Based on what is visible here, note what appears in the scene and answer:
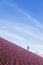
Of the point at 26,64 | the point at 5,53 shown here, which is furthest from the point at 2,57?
the point at 26,64

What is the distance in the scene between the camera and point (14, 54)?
0.89 meters

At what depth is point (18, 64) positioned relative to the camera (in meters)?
0.81

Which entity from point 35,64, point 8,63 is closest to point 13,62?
point 8,63

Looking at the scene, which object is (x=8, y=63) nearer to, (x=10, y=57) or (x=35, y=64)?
(x=10, y=57)

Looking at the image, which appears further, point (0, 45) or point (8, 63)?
point (0, 45)

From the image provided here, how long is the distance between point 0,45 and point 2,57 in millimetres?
97

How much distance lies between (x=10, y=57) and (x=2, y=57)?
5 cm

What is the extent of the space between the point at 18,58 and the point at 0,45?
15cm

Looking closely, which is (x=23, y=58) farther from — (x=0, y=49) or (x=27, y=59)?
(x=0, y=49)

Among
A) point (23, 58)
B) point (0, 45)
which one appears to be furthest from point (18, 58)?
point (0, 45)

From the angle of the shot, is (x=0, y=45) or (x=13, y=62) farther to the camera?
(x=0, y=45)

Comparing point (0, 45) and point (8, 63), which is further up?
point (0, 45)

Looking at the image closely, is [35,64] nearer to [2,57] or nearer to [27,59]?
[27,59]

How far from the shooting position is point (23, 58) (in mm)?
879
